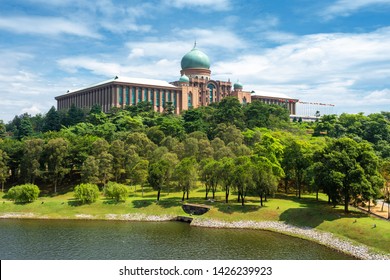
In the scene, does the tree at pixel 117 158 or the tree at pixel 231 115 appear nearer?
the tree at pixel 117 158

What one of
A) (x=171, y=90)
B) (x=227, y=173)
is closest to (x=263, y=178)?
(x=227, y=173)

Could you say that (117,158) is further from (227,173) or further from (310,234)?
(310,234)

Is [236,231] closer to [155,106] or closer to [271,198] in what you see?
[271,198]

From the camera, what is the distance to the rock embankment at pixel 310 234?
38844 mm

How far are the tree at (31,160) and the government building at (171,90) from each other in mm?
51614

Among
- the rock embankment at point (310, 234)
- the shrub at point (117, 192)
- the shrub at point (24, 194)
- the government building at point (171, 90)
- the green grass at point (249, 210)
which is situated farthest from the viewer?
the government building at point (171, 90)

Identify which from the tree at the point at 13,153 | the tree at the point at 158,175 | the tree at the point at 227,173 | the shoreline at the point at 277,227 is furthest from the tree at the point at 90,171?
the tree at the point at 227,173

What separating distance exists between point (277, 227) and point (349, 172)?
1120 cm

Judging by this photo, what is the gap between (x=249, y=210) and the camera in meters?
55.5

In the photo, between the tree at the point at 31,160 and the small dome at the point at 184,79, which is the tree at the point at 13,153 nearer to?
the tree at the point at 31,160

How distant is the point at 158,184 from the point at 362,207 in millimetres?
Result: 30431

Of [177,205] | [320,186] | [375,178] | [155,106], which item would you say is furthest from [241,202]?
[155,106]

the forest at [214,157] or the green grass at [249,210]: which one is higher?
the forest at [214,157]

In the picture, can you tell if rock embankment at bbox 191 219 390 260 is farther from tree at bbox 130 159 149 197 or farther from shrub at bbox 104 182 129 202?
tree at bbox 130 159 149 197
